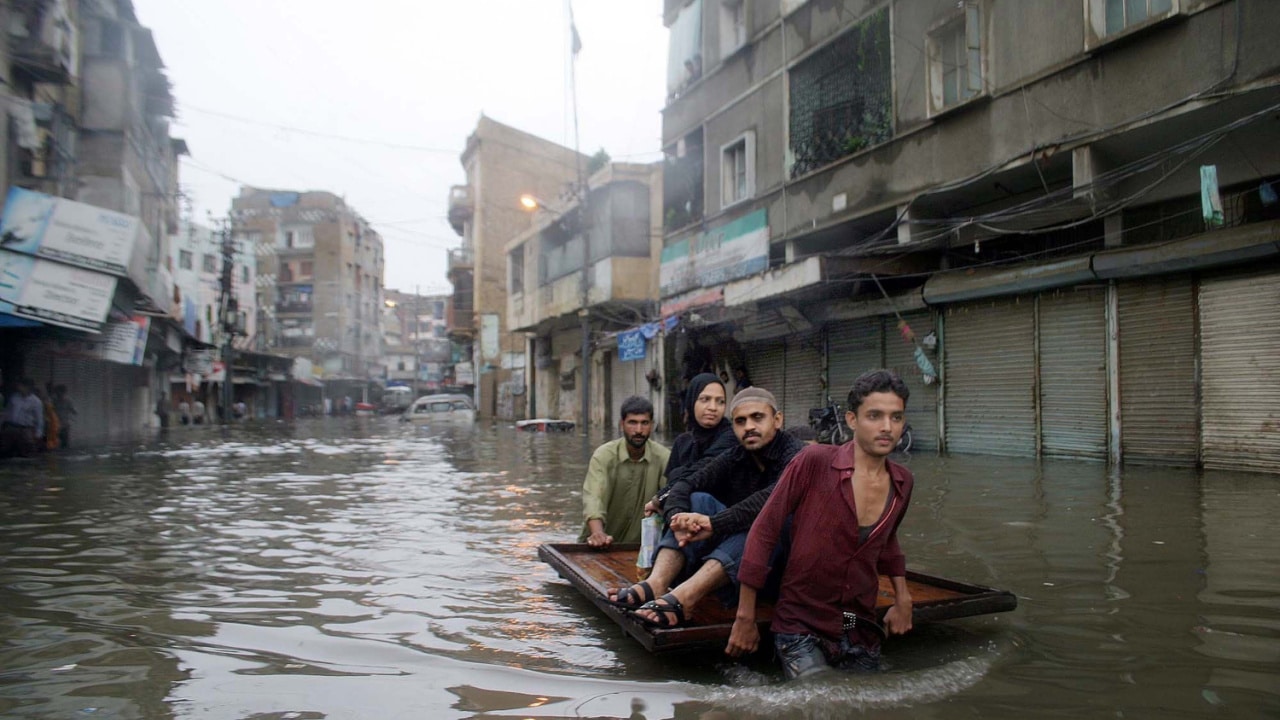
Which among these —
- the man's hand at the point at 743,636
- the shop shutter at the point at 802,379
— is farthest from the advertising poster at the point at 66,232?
the man's hand at the point at 743,636

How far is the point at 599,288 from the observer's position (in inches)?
1115

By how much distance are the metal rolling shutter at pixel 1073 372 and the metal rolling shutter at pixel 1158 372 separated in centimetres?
38

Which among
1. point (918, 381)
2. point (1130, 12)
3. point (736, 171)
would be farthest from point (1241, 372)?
point (736, 171)

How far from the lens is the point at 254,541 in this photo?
7.64 metres

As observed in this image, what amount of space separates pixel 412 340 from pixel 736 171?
97.7 m

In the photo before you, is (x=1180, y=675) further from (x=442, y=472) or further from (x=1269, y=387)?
(x=442, y=472)

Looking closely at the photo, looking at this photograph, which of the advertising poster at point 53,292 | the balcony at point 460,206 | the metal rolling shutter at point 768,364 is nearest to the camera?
the advertising poster at point 53,292

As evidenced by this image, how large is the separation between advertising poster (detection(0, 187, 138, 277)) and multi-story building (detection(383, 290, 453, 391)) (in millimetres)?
63942

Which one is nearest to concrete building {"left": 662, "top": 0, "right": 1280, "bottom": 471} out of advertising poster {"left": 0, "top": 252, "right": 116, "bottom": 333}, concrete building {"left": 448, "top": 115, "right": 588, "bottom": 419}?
advertising poster {"left": 0, "top": 252, "right": 116, "bottom": 333}

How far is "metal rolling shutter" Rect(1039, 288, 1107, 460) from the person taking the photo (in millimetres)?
12375

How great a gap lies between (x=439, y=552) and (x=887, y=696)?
4570 mm

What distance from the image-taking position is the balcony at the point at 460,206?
54.7 m

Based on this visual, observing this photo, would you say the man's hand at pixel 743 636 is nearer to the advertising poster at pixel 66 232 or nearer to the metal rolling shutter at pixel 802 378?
the metal rolling shutter at pixel 802 378

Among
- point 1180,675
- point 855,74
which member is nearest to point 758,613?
point 1180,675
